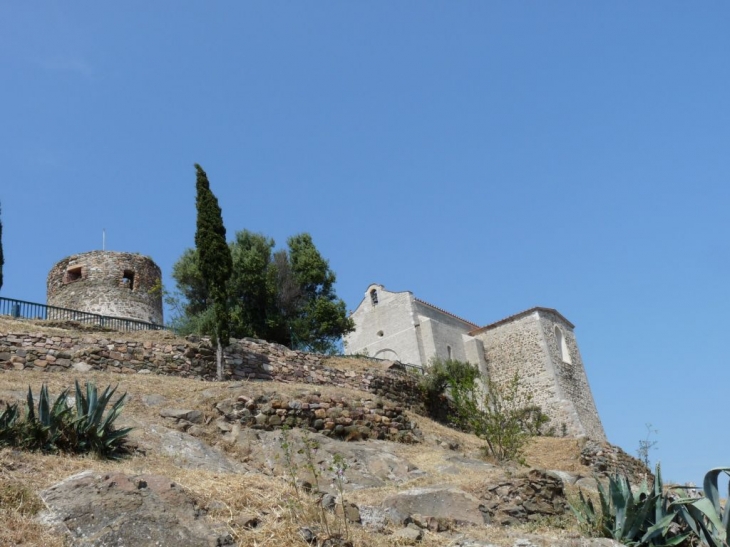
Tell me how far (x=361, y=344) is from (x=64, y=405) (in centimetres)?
2798

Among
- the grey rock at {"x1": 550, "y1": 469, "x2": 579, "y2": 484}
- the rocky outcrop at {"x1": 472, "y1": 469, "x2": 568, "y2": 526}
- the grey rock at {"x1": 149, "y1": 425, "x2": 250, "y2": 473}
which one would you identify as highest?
the grey rock at {"x1": 149, "y1": 425, "x2": 250, "y2": 473}

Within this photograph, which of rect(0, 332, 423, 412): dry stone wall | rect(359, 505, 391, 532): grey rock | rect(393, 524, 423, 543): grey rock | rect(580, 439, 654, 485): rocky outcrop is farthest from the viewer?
rect(580, 439, 654, 485): rocky outcrop

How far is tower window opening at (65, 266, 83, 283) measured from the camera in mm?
29641

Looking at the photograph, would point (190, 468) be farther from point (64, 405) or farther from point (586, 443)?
point (586, 443)

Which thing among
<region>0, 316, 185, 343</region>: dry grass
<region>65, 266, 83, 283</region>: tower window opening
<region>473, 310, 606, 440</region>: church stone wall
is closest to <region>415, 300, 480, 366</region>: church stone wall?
<region>473, 310, 606, 440</region>: church stone wall

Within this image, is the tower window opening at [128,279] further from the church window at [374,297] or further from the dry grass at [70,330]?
the church window at [374,297]

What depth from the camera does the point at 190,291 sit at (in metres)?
30.2

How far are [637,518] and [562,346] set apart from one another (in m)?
29.8

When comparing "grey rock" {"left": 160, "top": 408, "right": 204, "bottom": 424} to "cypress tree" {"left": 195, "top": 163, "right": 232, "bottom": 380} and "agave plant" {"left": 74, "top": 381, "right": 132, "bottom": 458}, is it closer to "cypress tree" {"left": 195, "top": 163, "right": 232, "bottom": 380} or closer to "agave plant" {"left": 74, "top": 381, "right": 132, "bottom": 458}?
"agave plant" {"left": 74, "top": 381, "right": 132, "bottom": 458}

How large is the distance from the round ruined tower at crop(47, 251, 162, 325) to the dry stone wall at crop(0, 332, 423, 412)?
640 cm

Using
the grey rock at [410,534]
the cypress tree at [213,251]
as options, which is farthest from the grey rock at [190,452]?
the cypress tree at [213,251]

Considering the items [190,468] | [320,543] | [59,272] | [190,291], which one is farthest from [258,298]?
[320,543]

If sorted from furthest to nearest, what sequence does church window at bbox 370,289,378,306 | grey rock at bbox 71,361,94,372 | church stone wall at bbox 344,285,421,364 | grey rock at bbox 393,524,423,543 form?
church window at bbox 370,289,378,306, church stone wall at bbox 344,285,421,364, grey rock at bbox 71,361,94,372, grey rock at bbox 393,524,423,543

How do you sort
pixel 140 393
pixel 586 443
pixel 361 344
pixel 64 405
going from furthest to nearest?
pixel 361 344
pixel 586 443
pixel 140 393
pixel 64 405
